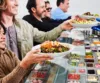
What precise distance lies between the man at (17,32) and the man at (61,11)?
2.10m

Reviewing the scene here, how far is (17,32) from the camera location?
2.80 metres

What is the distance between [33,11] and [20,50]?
0.94 meters

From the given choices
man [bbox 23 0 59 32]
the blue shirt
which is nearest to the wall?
the blue shirt

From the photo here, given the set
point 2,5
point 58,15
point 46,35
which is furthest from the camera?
point 58,15

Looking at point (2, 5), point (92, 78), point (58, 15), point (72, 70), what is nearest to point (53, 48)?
point (72, 70)

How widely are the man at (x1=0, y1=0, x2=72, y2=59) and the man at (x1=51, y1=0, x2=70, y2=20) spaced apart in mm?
2103

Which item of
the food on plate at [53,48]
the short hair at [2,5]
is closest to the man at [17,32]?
the short hair at [2,5]

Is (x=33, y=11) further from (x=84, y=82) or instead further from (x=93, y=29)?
(x=84, y=82)

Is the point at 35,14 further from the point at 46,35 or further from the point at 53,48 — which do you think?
the point at 53,48

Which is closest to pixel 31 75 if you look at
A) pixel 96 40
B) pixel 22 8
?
pixel 96 40

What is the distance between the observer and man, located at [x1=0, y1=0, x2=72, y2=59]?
269 cm

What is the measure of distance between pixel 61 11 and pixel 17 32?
8.34ft

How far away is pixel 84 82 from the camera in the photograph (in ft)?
4.93

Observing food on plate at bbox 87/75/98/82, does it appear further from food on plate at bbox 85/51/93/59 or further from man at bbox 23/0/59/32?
man at bbox 23/0/59/32
